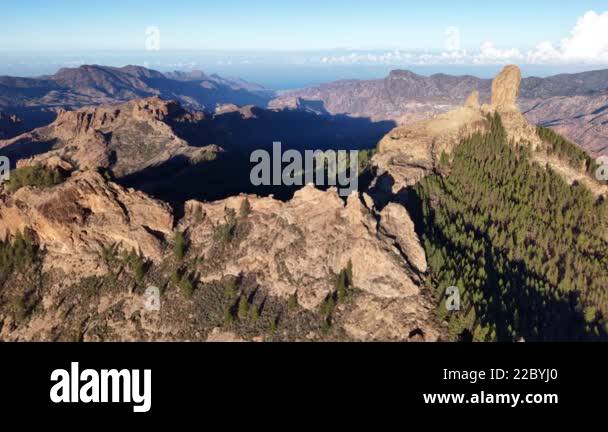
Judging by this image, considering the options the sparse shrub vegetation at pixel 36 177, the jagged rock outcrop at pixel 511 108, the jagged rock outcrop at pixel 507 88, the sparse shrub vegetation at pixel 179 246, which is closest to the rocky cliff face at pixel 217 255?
the sparse shrub vegetation at pixel 179 246

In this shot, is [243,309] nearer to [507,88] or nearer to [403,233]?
[403,233]

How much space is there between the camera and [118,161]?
16375 centimetres

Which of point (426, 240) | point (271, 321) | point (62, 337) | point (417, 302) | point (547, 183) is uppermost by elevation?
point (547, 183)

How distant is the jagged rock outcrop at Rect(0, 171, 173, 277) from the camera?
7269cm

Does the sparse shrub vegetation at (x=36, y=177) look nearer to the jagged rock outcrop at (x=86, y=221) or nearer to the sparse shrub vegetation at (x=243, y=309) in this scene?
Result: the jagged rock outcrop at (x=86, y=221)

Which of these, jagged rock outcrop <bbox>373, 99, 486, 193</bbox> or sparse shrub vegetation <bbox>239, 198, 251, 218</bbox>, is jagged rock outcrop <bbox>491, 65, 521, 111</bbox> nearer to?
jagged rock outcrop <bbox>373, 99, 486, 193</bbox>

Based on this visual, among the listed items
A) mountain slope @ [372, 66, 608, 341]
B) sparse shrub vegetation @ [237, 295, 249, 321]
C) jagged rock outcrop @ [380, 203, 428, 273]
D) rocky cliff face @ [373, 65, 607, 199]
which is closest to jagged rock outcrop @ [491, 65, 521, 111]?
rocky cliff face @ [373, 65, 607, 199]

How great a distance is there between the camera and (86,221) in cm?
7412

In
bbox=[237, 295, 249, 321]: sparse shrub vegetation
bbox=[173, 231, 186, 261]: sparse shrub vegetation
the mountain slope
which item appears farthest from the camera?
bbox=[173, 231, 186, 261]: sparse shrub vegetation

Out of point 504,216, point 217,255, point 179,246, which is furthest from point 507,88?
point 179,246

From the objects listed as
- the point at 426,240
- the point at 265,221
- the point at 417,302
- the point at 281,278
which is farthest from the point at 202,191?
the point at 417,302

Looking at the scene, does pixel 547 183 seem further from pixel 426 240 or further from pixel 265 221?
pixel 265 221
